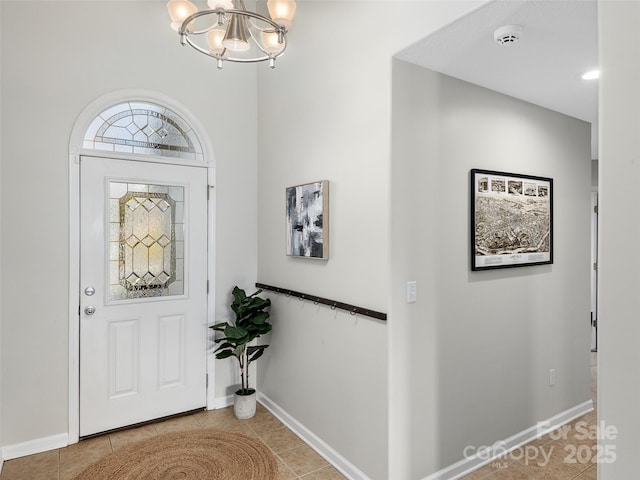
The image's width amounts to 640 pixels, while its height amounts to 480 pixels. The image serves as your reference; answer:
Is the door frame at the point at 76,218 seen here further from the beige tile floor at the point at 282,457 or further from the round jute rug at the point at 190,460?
the round jute rug at the point at 190,460

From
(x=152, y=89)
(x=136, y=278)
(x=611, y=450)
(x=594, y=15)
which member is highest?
(x=152, y=89)

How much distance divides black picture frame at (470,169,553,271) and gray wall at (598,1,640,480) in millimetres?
1365

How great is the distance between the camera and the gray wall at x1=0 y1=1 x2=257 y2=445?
8.21ft

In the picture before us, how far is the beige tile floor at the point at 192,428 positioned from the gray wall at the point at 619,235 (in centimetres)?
173

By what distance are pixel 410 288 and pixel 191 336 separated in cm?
186

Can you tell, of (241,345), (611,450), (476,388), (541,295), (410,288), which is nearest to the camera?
(611,450)

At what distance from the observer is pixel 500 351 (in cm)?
254

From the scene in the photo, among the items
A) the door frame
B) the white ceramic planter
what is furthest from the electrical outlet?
the door frame

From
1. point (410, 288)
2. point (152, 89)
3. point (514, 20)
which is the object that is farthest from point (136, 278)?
point (514, 20)

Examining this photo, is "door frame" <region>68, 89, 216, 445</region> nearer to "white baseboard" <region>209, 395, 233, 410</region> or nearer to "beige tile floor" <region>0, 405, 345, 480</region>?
"beige tile floor" <region>0, 405, 345, 480</region>

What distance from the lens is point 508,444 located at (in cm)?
258

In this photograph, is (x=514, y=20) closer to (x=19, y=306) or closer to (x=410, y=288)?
(x=410, y=288)

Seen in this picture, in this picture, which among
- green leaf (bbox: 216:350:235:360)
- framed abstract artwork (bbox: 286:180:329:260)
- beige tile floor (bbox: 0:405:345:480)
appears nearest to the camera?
beige tile floor (bbox: 0:405:345:480)

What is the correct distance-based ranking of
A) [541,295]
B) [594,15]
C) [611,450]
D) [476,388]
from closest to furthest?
[611,450], [594,15], [476,388], [541,295]
